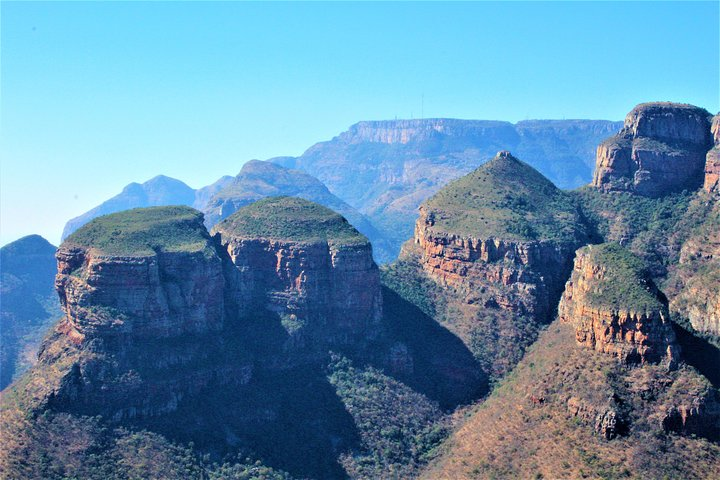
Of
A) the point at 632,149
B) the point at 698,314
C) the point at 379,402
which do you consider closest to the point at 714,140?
the point at 632,149

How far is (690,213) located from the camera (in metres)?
84.6

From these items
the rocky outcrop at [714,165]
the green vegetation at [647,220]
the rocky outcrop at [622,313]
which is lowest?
the rocky outcrop at [622,313]

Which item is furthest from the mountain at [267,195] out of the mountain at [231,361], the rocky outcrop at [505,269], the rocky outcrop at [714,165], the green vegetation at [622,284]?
the green vegetation at [622,284]

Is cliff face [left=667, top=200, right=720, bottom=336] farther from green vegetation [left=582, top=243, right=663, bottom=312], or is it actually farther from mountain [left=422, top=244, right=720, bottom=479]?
mountain [left=422, top=244, right=720, bottom=479]

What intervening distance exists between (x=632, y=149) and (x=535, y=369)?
123 ft

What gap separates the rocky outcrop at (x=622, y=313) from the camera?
54781 millimetres

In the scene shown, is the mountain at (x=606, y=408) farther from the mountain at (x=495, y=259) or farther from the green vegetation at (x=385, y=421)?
the mountain at (x=495, y=259)

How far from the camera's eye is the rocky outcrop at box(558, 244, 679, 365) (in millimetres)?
54781

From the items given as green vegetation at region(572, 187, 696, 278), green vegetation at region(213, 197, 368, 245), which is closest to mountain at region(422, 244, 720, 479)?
green vegetation at region(213, 197, 368, 245)

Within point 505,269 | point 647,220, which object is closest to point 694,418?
point 505,269

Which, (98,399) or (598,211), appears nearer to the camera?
(98,399)

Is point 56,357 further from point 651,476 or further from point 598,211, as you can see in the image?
point 598,211

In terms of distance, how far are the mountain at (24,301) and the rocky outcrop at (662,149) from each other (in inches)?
2726

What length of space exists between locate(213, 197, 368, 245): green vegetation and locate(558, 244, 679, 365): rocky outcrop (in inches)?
814
